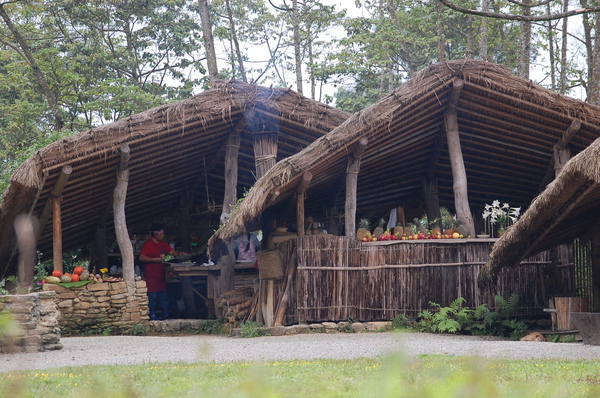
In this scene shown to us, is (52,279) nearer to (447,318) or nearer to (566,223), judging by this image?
(447,318)

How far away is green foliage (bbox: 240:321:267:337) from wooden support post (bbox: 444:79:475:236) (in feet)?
11.9

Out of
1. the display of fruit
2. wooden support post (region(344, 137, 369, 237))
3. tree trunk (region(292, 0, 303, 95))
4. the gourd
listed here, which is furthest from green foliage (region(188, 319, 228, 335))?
tree trunk (region(292, 0, 303, 95))

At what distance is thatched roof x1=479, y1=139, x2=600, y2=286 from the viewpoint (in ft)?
23.0

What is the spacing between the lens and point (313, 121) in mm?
12242

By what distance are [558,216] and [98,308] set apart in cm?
715

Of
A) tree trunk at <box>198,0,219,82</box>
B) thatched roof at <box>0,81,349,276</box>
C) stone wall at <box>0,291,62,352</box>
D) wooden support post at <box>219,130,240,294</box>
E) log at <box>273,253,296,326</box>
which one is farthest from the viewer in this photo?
tree trunk at <box>198,0,219,82</box>

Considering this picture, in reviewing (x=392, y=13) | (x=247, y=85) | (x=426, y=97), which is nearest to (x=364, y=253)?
(x=426, y=97)

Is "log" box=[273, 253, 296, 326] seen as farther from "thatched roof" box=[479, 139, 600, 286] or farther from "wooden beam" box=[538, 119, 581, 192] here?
"wooden beam" box=[538, 119, 581, 192]

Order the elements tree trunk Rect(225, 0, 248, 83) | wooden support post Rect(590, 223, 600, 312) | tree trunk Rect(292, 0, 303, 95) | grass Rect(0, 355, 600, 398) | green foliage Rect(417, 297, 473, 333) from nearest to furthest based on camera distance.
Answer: grass Rect(0, 355, 600, 398) → wooden support post Rect(590, 223, 600, 312) → green foliage Rect(417, 297, 473, 333) → tree trunk Rect(292, 0, 303, 95) → tree trunk Rect(225, 0, 248, 83)

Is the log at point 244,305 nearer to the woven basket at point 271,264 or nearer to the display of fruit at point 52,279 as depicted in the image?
the woven basket at point 271,264

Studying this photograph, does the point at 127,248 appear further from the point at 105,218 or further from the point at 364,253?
the point at 364,253

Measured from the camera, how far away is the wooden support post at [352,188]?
35.9 feet

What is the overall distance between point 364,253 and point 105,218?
5859mm

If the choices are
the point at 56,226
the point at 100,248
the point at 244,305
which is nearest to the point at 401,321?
the point at 244,305
